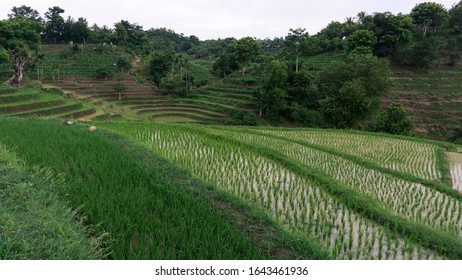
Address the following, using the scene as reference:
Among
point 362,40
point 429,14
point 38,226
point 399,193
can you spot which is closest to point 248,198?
point 38,226

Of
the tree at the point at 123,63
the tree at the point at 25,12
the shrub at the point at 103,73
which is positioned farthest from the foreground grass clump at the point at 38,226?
the tree at the point at 25,12

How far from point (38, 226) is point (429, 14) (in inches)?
1552

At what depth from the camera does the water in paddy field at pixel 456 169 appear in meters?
6.53

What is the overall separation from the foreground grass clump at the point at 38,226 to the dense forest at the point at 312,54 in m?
14.9

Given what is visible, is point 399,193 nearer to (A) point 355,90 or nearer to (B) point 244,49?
(A) point 355,90

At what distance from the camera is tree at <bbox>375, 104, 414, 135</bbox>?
1617 cm

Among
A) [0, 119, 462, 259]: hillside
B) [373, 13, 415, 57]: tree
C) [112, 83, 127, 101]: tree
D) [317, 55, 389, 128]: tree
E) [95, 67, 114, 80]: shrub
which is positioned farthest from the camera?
[95, 67, 114, 80]: shrub

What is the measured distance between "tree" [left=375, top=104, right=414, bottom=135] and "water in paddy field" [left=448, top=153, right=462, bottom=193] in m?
6.81

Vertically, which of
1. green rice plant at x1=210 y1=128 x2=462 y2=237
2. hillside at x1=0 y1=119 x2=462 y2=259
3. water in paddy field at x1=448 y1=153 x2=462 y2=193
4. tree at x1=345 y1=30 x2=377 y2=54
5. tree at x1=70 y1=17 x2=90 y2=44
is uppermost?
tree at x1=70 y1=17 x2=90 y2=44

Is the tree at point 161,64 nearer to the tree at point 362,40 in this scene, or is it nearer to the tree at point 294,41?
the tree at point 294,41

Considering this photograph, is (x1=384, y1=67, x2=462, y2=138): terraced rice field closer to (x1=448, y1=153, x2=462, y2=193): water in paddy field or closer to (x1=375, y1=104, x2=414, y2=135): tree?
(x1=375, y1=104, x2=414, y2=135): tree

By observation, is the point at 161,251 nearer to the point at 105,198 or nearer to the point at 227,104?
the point at 105,198

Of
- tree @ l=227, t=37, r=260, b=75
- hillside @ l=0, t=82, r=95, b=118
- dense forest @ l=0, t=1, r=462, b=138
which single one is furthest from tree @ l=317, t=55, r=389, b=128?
hillside @ l=0, t=82, r=95, b=118

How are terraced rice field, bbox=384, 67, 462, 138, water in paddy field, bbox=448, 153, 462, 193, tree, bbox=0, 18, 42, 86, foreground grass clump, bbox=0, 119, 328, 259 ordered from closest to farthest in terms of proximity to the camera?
1. foreground grass clump, bbox=0, 119, 328, 259
2. water in paddy field, bbox=448, 153, 462, 193
3. tree, bbox=0, 18, 42, 86
4. terraced rice field, bbox=384, 67, 462, 138
